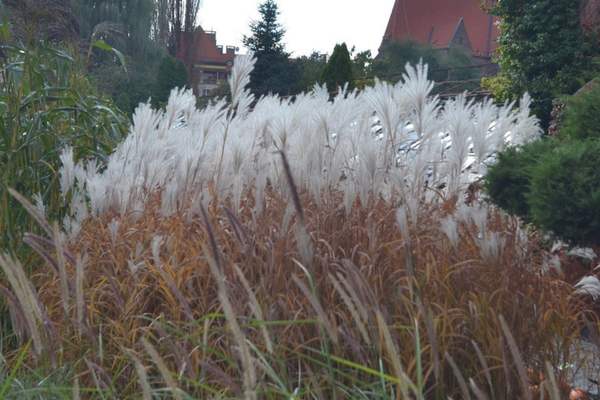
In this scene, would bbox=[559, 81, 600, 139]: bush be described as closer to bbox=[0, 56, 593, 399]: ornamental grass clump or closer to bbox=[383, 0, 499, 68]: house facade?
bbox=[0, 56, 593, 399]: ornamental grass clump

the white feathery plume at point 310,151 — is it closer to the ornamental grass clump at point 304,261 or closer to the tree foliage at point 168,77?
the ornamental grass clump at point 304,261

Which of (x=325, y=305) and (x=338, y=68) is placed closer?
(x=325, y=305)

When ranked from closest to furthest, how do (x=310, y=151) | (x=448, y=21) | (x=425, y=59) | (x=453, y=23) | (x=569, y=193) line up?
(x=569, y=193) < (x=310, y=151) < (x=425, y=59) < (x=453, y=23) < (x=448, y=21)

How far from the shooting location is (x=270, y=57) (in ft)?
96.0

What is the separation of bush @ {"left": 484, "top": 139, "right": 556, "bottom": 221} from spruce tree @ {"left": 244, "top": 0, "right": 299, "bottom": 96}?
83.4ft

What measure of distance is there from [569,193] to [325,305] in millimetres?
896

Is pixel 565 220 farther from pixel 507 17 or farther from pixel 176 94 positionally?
pixel 507 17

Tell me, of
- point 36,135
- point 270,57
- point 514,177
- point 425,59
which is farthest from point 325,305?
point 425,59

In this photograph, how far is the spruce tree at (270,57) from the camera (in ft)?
94.6

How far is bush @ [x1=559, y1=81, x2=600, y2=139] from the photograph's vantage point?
357 cm

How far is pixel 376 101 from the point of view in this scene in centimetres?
322

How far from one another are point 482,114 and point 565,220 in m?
0.73

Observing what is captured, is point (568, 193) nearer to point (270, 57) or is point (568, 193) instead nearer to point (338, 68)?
point (338, 68)

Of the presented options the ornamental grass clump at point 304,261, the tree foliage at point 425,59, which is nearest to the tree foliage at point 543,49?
the ornamental grass clump at point 304,261
